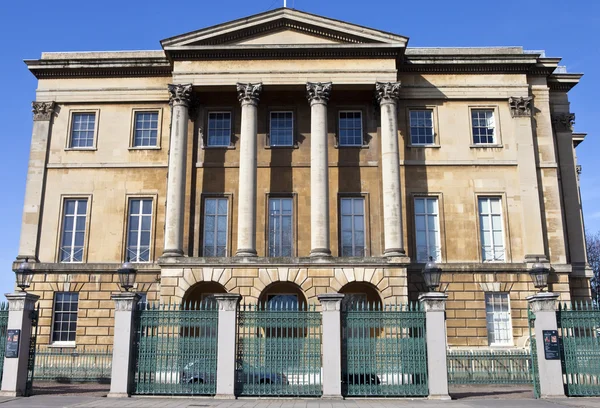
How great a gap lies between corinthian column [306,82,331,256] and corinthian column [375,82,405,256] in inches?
107

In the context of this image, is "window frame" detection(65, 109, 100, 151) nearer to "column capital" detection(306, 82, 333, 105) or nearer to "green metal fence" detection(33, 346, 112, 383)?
"green metal fence" detection(33, 346, 112, 383)

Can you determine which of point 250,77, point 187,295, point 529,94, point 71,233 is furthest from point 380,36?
point 71,233

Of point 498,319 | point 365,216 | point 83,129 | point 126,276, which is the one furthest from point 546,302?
point 83,129

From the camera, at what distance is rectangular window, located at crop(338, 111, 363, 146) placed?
3203cm

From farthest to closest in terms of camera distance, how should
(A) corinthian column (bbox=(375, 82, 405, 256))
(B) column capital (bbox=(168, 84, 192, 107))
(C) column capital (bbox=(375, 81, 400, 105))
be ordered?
(B) column capital (bbox=(168, 84, 192, 107)) < (C) column capital (bbox=(375, 81, 400, 105)) < (A) corinthian column (bbox=(375, 82, 405, 256))

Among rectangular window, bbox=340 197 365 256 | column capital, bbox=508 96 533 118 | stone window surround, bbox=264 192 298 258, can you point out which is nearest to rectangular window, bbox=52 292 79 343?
stone window surround, bbox=264 192 298 258

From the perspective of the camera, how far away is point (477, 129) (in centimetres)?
3244

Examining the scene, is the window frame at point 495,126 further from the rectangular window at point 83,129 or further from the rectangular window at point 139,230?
the rectangular window at point 83,129

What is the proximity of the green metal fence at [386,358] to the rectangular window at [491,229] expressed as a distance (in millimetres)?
13050

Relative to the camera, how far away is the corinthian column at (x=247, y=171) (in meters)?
28.6

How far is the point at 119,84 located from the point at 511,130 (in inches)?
815

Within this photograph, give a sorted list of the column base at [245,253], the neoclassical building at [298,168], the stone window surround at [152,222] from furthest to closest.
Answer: the stone window surround at [152,222] → the neoclassical building at [298,168] → the column base at [245,253]

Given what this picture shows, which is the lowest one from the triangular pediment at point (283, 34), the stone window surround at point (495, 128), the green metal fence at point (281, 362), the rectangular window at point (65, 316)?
the green metal fence at point (281, 362)

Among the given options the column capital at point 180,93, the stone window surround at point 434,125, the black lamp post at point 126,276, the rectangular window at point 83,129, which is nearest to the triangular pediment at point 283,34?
the column capital at point 180,93
